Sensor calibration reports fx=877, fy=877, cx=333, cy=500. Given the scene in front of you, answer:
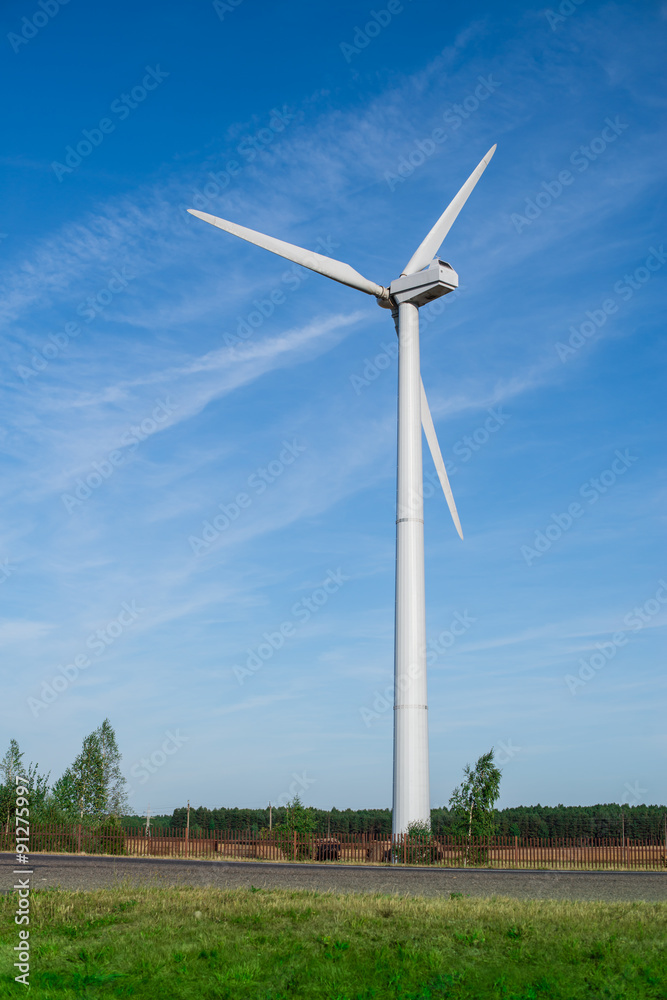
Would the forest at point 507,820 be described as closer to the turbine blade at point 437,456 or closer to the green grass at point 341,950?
the turbine blade at point 437,456

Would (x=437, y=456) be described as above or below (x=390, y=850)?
above

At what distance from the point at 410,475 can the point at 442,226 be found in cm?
1386

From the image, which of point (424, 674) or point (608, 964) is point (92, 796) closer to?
point (424, 674)

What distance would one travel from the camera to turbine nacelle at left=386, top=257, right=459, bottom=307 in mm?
44750

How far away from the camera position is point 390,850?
3884cm

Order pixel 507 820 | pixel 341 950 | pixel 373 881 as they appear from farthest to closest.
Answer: pixel 507 820 → pixel 373 881 → pixel 341 950

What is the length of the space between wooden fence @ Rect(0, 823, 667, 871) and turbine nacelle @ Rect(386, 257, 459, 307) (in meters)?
26.5

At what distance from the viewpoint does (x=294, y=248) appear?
44.5 meters

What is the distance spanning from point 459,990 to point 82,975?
5.38 meters

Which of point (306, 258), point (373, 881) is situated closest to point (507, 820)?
point (306, 258)

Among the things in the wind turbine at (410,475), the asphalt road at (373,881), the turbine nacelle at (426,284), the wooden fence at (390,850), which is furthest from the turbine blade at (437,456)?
the asphalt road at (373,881)

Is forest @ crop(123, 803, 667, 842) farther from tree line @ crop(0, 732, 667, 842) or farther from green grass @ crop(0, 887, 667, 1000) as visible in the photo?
green grass @ crop(0, 887, 667, 1000)

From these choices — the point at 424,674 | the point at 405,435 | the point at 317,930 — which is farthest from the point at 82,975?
the point at 405,435

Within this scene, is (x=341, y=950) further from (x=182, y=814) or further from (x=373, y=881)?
(x=182, y=814)
